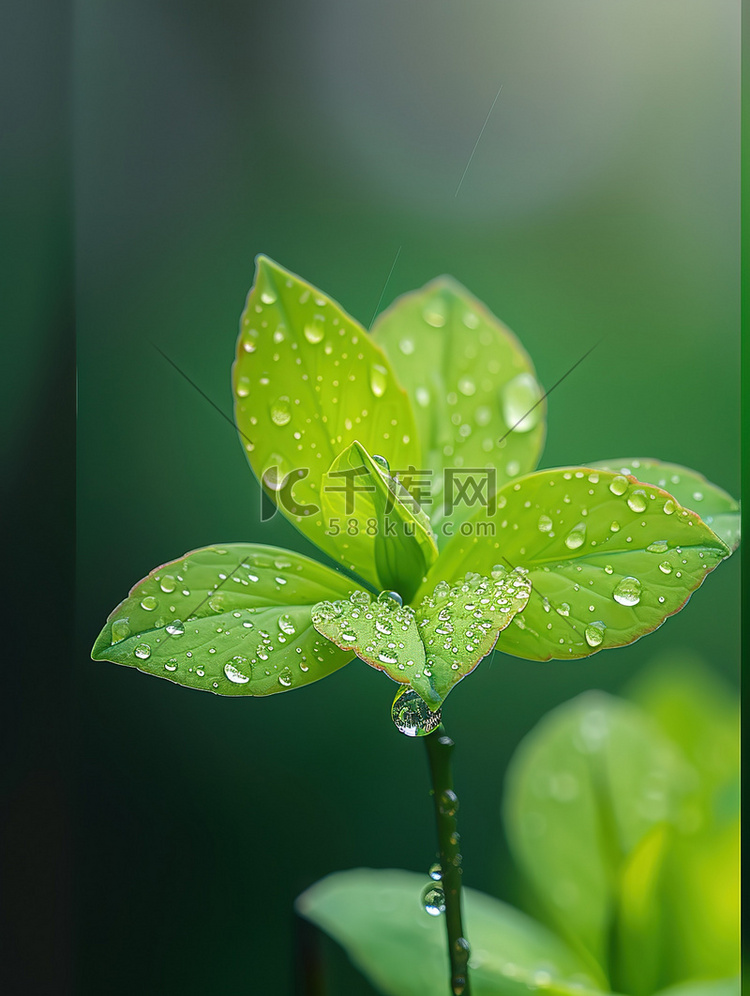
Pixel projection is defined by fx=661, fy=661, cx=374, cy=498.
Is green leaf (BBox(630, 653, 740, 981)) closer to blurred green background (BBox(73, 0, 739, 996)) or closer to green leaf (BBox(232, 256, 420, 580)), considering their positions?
blurred green background (BBox(73, 0, 739, 996))

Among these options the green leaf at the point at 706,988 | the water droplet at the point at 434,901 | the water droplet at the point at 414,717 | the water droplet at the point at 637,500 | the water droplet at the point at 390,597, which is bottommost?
the green leaf at the point at 706,988

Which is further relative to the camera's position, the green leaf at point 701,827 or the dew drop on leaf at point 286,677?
the green leaf at point 701,827

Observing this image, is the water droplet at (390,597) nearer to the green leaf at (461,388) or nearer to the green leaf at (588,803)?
the green leaf at (461,388)

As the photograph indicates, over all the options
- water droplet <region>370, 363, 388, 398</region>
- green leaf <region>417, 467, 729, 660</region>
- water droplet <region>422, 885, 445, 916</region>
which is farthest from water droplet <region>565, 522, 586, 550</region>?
water droplet <region>422, 885, 445, 916</region>

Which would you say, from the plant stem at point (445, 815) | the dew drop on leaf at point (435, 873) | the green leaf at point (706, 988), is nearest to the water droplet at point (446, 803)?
the plant stem at point (445, 815)

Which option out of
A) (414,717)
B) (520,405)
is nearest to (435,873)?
(414,717)

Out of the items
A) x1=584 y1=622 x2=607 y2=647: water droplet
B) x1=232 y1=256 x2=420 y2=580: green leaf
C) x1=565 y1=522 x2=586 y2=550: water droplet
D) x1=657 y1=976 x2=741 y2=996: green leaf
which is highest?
x1=232 y1=256 x2=420 y2=580: green leaf

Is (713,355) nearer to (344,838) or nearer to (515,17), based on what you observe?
(515,17)
